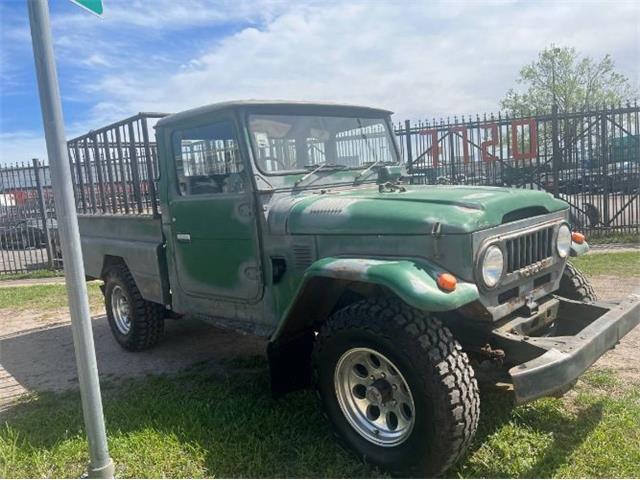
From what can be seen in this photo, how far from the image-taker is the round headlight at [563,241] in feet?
12.0

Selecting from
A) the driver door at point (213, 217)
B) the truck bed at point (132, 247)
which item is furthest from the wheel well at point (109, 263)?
the driver door at point (213, 217)

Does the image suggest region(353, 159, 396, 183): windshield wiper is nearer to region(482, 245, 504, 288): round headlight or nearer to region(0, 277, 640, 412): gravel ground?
region(482, 245, 504, 288): round headlight

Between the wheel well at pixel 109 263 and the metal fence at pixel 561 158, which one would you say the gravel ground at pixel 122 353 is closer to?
the wheel well at pixel 109 263

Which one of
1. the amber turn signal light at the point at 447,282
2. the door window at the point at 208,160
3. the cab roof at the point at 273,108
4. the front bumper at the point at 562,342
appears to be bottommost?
the front bumper at the point at 562,342

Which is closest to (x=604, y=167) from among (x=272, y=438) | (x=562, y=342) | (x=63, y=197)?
(x=562, y=342)

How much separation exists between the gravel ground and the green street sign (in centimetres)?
328

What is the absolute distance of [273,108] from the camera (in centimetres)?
401

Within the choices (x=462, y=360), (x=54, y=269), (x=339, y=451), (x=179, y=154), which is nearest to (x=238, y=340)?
(x=179, y=154)

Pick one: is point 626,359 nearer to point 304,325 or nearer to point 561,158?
point 304,325

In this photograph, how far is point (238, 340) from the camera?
5742 mm

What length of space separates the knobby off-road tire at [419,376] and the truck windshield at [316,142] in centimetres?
133

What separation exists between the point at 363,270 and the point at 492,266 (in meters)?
0.71

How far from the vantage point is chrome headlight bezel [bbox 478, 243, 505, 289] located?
297 centimetres

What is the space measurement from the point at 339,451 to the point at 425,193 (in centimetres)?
168
